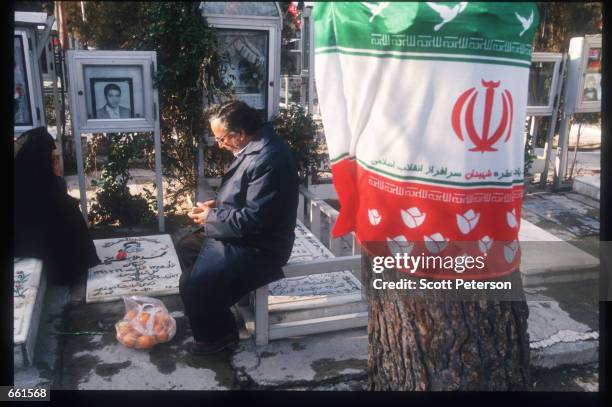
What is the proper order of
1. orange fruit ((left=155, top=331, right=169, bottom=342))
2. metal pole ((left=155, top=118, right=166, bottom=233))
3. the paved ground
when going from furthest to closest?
metal pole ((left=155, top=118, right=166, bottom=233)) → orange fruit ((left=155, top=331, right=169, bottom=342)) → the paved ground

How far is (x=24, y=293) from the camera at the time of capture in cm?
291

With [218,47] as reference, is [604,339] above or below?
below

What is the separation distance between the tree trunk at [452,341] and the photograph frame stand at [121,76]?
2.81 meters

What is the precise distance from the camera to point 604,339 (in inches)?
92.6

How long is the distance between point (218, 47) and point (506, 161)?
137 inches

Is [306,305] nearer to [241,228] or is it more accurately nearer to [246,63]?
[241,228]

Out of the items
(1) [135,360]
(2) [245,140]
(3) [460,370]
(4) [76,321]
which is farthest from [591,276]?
(4) [76,321]

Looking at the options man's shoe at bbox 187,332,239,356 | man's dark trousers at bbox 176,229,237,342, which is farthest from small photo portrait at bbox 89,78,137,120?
man's shoe at bbox 187,332,239,356

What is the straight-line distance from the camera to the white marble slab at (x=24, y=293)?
8.49ft

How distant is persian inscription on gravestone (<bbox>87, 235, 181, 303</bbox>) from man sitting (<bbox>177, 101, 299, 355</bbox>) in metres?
0.76

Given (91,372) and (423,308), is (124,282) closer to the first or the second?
(91,372)

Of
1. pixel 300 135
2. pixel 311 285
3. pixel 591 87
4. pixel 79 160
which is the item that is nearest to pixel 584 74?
pixel 591 87

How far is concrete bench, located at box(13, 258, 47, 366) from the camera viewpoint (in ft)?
8.39

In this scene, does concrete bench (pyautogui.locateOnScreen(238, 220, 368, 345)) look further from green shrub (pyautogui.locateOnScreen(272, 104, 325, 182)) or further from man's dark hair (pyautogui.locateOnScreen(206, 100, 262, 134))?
green shrub (pyautogui.locateOnScreen(272, 104, 325, 182))
